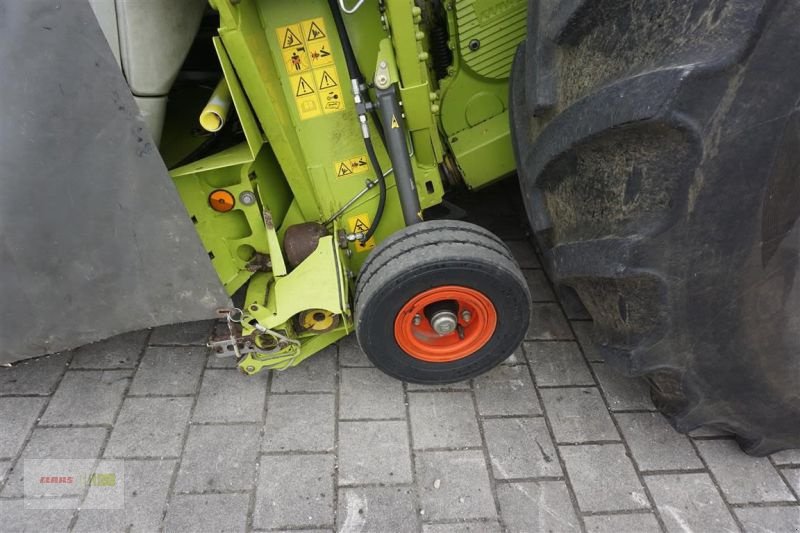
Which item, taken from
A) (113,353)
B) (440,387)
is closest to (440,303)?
(440,387)

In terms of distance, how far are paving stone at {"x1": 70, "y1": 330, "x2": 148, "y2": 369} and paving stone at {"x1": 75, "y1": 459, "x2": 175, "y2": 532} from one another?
422 mm

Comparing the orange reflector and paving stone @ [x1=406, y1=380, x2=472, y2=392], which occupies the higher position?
the orange reflector

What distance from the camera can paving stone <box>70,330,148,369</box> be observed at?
2014 millimetres

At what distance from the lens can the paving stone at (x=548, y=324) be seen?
211 cm

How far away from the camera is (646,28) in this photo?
106cm

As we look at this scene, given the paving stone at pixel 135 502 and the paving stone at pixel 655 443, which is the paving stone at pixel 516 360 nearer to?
the paving stone at pixel 655 443

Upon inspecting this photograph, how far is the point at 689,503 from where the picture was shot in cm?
164

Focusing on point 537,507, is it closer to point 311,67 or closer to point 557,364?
point 557,364

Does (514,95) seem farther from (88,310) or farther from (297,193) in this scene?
(88,310)

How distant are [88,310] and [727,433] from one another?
2.12 meters

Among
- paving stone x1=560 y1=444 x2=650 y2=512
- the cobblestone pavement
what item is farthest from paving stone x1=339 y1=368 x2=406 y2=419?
paving stone x1=560 y1=444 x2=650 y2=512

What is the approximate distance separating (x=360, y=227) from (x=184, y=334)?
2.83ft

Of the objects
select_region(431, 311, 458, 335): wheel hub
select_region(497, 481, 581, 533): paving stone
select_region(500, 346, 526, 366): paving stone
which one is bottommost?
select_region(497, 481, 581, 533): paving stone

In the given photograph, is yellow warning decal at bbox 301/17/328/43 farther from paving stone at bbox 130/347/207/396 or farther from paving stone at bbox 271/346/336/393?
paving stone at bbox 130/347/207/396
